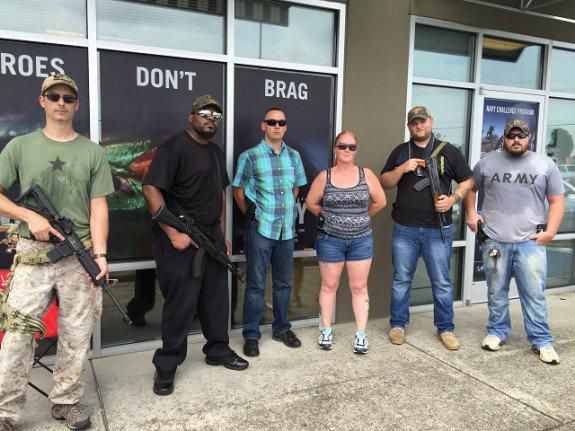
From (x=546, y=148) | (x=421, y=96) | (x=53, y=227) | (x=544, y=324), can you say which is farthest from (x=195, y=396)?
(x=546, y=148)

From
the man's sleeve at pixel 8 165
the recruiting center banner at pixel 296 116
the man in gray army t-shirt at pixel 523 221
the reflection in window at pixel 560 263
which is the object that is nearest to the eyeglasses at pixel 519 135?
the man in gray army t-shirt at pixel 523 221

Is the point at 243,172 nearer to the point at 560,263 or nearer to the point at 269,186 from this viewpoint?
the point at 269,186

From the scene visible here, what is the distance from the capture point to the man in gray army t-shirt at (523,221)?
150 inches

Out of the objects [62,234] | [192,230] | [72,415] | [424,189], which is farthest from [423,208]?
[72,415]

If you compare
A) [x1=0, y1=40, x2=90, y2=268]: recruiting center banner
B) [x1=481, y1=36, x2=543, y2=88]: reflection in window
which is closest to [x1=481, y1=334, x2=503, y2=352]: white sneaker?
[x1=481, y1=36, x2=543, y2=88]: reflection in window

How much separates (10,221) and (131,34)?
164 cm

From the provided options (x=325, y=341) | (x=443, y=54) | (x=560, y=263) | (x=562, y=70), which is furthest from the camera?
(x=560, y=263)

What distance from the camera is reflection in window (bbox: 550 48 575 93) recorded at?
5.65m

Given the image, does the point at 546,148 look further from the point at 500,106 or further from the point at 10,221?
the point at 10,221

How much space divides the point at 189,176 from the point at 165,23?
1416mm

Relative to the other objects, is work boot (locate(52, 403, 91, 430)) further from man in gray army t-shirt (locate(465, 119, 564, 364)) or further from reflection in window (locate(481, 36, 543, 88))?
reflection in window (locate(481, 36, 543, 88))

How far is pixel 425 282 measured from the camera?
5199 millimetres

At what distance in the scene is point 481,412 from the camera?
3.02m

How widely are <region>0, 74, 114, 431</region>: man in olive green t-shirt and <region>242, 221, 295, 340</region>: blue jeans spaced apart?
4.28 feet
